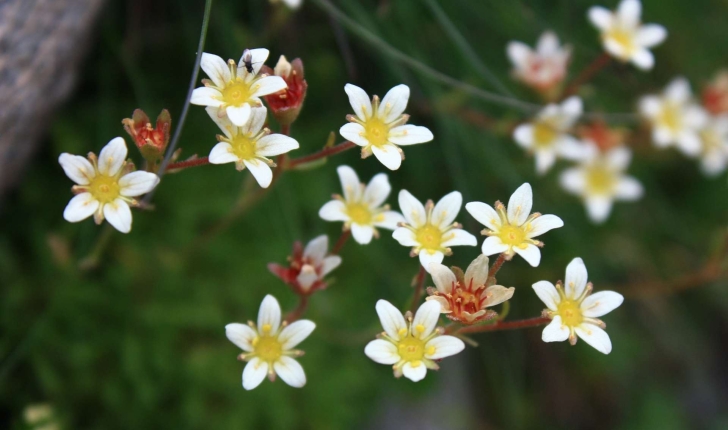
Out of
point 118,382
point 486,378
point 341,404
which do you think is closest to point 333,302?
point 341,404

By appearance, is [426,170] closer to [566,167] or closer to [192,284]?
[566,167]

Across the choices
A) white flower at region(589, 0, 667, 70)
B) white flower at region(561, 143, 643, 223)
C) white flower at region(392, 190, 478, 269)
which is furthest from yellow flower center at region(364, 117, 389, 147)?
white flower at region(561, 143, 643, 223)

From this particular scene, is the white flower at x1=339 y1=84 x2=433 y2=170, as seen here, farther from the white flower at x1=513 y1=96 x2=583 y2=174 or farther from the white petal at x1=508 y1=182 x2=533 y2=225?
the white flower at x1=513 y1=96 x2=583 y2=174

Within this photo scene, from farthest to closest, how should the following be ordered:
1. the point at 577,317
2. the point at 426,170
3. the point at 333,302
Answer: the point at 426,170 < the point at 333,302 < the point at 577,317

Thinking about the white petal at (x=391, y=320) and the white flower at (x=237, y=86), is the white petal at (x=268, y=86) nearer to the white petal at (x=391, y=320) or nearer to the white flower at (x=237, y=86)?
the white flower at (x=237, y=86)

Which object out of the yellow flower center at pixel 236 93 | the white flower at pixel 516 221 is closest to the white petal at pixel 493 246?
the white flower at pixel 516 221

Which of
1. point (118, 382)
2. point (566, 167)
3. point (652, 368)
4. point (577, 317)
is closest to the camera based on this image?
point (577, 317)

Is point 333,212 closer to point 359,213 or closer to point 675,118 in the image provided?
point 359,213
